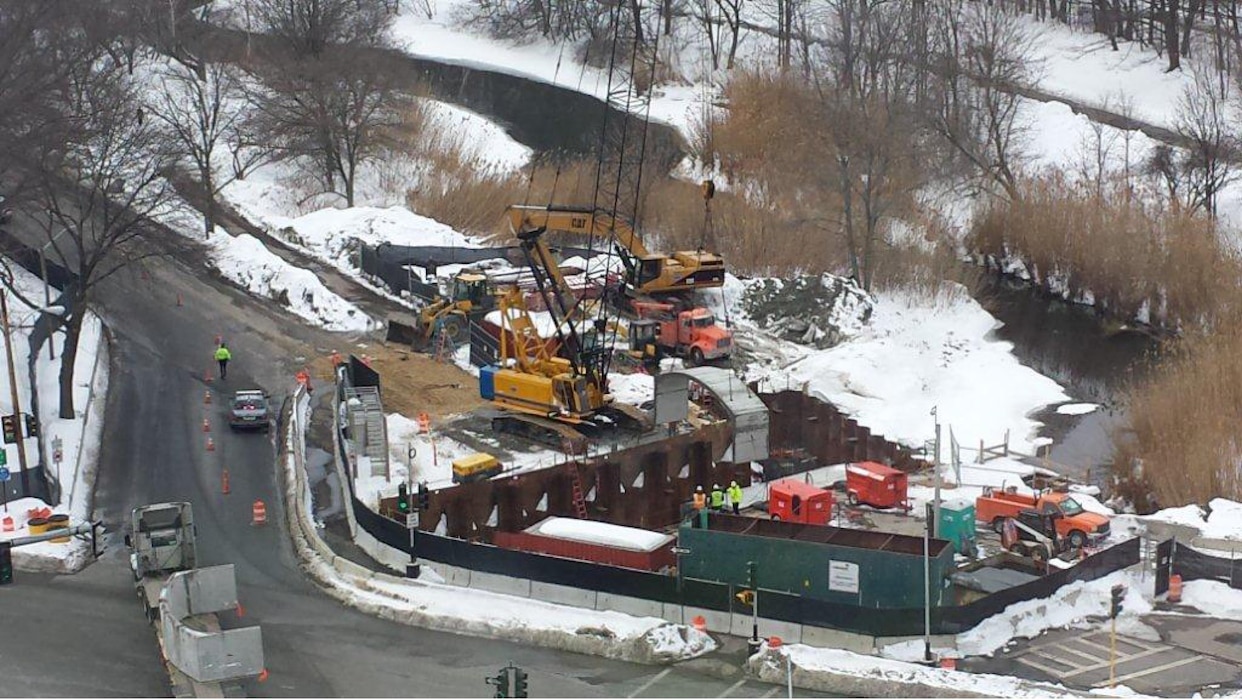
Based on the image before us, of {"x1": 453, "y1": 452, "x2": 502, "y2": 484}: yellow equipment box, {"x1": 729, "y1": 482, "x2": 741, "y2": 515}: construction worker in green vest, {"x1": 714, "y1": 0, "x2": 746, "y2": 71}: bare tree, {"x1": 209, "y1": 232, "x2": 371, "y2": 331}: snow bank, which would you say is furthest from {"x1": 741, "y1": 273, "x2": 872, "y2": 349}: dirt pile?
{"x1": 714, "y1": 0, "x2": 746, "y2": 71}: bare tree

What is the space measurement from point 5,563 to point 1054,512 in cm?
2409

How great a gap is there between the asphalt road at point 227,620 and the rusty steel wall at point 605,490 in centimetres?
444

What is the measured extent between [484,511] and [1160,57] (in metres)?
70.3

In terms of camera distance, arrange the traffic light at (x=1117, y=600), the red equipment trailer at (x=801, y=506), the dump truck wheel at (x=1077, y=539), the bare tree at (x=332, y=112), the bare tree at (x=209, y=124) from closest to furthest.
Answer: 1. the traffic light at (x=1117, y=600)
2. the dump truck wheel at (x=1077, y=539)
3. the red equipment trailer at (x=801, y=506)
4. the bare tree at (x=209, y=124)
5. the bare tree at (x=332, y=112)

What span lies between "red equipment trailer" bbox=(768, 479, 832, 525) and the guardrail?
13.7m

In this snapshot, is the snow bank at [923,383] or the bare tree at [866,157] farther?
the bare tree at [866,157]

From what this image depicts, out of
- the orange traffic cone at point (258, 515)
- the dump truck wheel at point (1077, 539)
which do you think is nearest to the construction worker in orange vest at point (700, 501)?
the dump truck wheel at point (1077, 539)

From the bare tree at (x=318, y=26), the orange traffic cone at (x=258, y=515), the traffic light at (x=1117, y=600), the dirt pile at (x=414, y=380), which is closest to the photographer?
the traffic light at (x=1117, y=600)

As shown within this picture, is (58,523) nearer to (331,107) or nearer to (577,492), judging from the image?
(577,492)

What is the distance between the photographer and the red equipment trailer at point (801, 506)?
36.4 metres

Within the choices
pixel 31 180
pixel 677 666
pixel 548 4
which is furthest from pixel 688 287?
pixel 548 4

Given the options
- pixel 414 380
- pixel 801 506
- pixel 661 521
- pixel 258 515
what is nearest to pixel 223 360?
pixel 414 380

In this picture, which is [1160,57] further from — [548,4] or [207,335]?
[207,335]

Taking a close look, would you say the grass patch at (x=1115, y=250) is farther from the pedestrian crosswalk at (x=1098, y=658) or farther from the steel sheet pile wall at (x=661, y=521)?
the pedestrian crosswalk at (x=1098, y=658)
